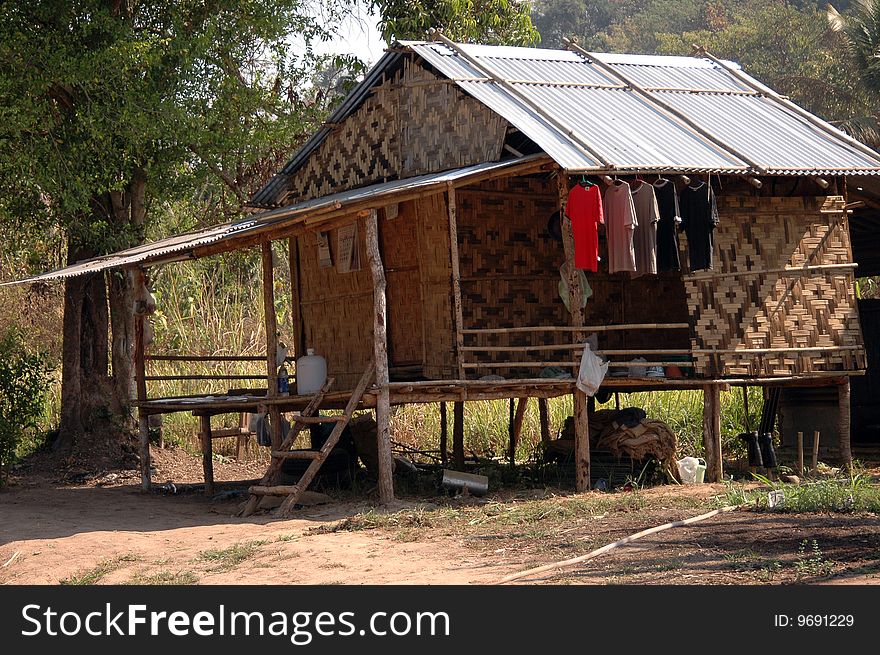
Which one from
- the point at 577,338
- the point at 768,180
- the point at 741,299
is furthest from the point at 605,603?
the point at 768,180

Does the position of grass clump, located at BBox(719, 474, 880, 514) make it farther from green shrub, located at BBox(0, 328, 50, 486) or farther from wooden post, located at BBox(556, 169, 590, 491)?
green shrub, located at BBox(0, 328, 50, 486)

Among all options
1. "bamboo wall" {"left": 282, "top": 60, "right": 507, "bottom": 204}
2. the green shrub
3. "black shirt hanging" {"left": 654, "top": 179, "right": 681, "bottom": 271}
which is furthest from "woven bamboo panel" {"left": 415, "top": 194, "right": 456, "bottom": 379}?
the green shrub

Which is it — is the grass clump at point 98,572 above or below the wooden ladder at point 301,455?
below

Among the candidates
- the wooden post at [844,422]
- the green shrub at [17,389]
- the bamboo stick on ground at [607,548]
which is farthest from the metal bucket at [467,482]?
the green shrub at [17,389]

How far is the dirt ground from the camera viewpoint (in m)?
8.15

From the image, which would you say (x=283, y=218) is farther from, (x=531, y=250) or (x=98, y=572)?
(x=98, y=572)

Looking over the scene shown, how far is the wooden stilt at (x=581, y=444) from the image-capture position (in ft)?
42.0

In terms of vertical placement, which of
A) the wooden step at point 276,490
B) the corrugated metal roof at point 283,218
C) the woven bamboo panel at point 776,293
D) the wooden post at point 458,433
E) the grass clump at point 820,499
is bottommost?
the grass clump at point 820,499

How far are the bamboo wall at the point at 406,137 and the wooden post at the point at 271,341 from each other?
2.06 metres

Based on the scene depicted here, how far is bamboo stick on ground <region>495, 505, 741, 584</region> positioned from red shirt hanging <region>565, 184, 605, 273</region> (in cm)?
302

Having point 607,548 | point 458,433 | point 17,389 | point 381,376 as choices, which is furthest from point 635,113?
point 17,389

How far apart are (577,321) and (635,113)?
3.06m

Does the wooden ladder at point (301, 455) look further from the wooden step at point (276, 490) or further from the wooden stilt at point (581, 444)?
Result: the wooden stilt at point (581, 444)

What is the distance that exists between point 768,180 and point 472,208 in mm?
3397
